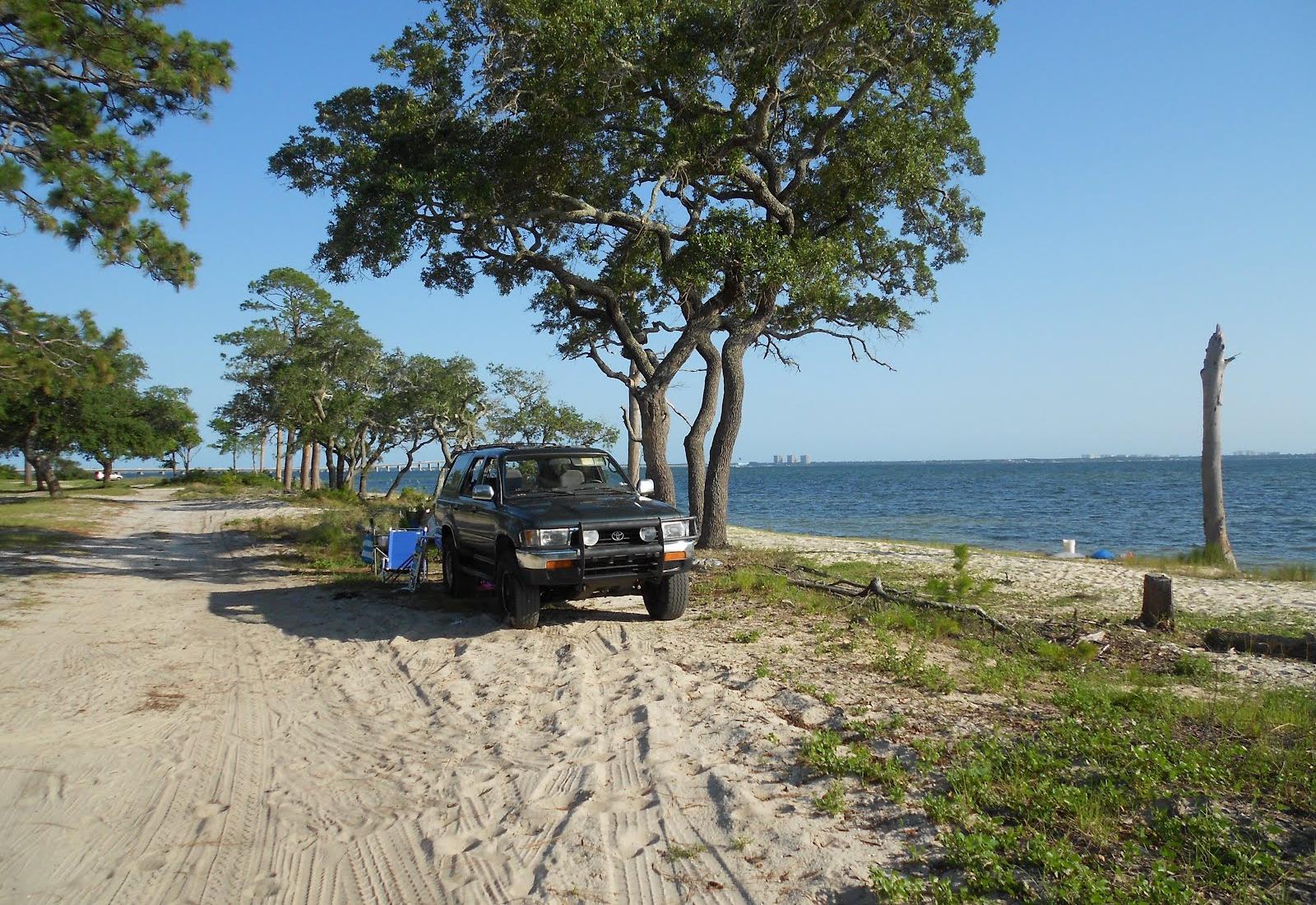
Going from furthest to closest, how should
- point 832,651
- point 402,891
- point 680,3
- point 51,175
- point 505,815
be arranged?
point 680,3, point 51,175, point 832,651, point 505,815, point 402,891

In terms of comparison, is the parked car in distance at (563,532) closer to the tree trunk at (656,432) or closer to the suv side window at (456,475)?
the suv side window at (456,475)

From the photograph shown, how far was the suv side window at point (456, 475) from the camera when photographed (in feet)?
37.6

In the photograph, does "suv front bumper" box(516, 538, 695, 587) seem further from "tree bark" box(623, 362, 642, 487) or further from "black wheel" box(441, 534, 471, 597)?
"tree bark" box(623, 362, 642, 487)

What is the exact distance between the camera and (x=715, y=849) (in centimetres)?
425

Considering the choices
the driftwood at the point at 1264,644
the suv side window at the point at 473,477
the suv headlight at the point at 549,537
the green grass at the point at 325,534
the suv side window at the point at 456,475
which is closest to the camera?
the driftwood at the point at 1264,644

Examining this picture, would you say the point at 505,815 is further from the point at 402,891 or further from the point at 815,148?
the point at 815,148

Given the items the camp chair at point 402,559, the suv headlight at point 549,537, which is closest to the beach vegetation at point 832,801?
the suv headlight at point 549,537

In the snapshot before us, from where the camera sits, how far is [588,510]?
8.95 meters

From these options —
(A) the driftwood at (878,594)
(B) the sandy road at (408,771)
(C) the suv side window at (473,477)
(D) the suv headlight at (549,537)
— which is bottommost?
(B) the sandy road at (408,771)

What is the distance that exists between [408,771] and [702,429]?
11.8 m

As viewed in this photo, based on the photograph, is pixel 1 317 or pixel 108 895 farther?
pixel 1 317

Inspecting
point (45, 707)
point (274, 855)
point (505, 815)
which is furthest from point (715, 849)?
point (45, 707)

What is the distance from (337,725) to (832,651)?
402cm

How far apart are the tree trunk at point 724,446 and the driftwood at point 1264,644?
8.89m
